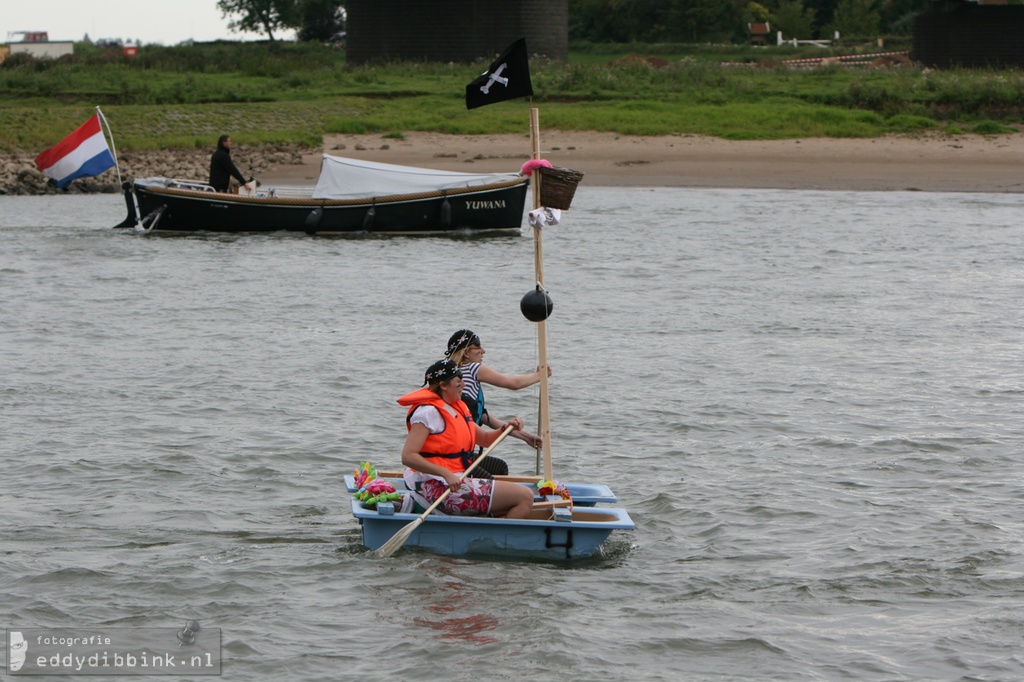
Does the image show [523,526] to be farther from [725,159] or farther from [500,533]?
[725,159]

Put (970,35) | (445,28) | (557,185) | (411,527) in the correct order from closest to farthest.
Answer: (411,527) < (557,185) < (970,35) < (445,28)

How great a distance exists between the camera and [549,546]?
925 centimetres

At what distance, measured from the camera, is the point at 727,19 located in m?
72.1

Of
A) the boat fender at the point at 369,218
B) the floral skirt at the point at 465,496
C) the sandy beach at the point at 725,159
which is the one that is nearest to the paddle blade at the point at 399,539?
the floral skirt at the point at 465,496

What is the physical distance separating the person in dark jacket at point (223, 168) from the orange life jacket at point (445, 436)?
681 inches

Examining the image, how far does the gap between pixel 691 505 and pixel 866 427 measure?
10.2ft

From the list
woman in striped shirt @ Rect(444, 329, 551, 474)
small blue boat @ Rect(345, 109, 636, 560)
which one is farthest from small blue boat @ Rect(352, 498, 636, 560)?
woman in striped shirt @ Rect(444, 329, 551, 474)

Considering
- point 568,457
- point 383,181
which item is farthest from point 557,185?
point 383,181

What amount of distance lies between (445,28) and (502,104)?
13.2 metres

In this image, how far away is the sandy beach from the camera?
32594mm

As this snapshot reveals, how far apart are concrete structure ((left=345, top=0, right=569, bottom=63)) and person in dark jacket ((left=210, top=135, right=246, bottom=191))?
26.6m

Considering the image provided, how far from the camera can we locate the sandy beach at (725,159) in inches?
1283

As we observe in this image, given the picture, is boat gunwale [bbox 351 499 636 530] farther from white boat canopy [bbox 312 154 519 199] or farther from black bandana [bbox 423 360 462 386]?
white boat canopy [bbox 312 154 519 199]

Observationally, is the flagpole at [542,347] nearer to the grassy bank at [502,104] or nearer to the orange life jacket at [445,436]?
the orange life jacket at [445,436]
